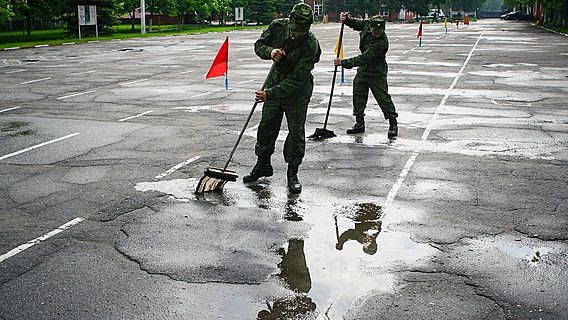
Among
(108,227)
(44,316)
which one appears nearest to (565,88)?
(108,227)

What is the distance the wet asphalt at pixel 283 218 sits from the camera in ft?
17.0

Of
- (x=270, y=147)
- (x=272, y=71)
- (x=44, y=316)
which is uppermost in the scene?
(x=272, y=71)

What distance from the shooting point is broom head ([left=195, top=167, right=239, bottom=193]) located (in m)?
7.80

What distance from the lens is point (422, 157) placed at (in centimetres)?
989

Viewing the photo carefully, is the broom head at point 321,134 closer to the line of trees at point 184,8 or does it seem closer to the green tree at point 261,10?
the line of trees at point 184,8

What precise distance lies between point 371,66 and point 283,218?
15.5 feet

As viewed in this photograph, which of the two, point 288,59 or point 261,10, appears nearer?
point 288,59

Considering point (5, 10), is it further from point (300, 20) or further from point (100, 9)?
point (300, 20)

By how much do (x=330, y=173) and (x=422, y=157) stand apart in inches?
66.5

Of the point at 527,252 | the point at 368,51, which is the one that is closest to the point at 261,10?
the point at 368,51

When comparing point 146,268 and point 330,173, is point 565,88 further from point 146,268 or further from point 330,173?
point 146,268

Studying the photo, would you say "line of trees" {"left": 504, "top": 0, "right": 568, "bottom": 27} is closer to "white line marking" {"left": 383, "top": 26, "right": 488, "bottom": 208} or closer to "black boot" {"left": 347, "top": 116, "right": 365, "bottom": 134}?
"white line marking" {"left": 383, "top": 26, "right": 488, "bottom": 208}

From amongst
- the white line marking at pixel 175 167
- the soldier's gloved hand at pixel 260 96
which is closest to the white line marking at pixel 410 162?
the soldier's gloved hand at pixel 260 96

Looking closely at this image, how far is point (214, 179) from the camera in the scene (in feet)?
26.1
